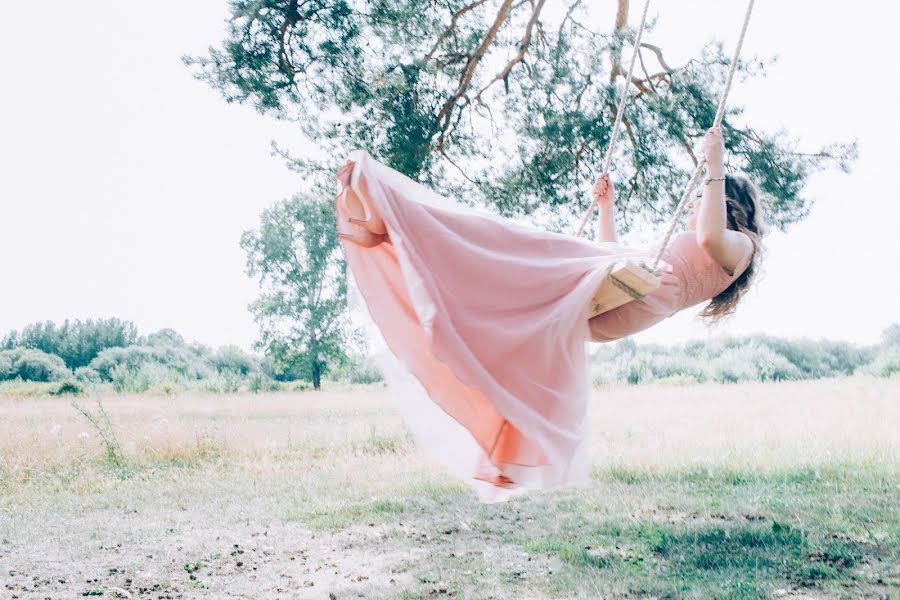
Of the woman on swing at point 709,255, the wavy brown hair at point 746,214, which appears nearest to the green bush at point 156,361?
the woman on swing at point 709,255

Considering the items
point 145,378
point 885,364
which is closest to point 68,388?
point 145,378

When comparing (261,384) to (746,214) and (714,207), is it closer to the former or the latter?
(746,214)

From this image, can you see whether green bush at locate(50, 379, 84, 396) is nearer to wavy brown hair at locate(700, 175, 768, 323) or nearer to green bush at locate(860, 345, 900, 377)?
wavy brown hair at locate(700, 175, 768, 323)

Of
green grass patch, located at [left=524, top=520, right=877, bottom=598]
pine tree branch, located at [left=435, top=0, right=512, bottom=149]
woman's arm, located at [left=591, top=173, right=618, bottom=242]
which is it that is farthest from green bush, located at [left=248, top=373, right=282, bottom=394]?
woman's arm, located at [left=591, top=173, right=618, bottom=242]

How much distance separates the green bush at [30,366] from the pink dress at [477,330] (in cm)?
663

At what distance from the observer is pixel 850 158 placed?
4.31 metres

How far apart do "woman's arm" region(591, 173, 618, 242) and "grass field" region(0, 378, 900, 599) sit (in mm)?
1274

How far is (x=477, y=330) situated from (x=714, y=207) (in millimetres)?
774

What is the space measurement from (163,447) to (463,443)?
159 inches

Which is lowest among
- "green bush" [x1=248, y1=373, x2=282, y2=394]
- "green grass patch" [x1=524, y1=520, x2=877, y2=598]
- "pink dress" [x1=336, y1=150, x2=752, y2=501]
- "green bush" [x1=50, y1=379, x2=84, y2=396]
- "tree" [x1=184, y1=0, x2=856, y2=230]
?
"green grass patch" [x1=524, y1=520, x2=877, y2=598]

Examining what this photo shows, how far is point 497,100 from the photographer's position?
15.5 ft

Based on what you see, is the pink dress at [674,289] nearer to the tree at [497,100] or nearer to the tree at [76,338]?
the tree at [497,100]

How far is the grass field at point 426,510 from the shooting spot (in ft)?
9.77

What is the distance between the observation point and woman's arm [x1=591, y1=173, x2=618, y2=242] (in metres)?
2.67
